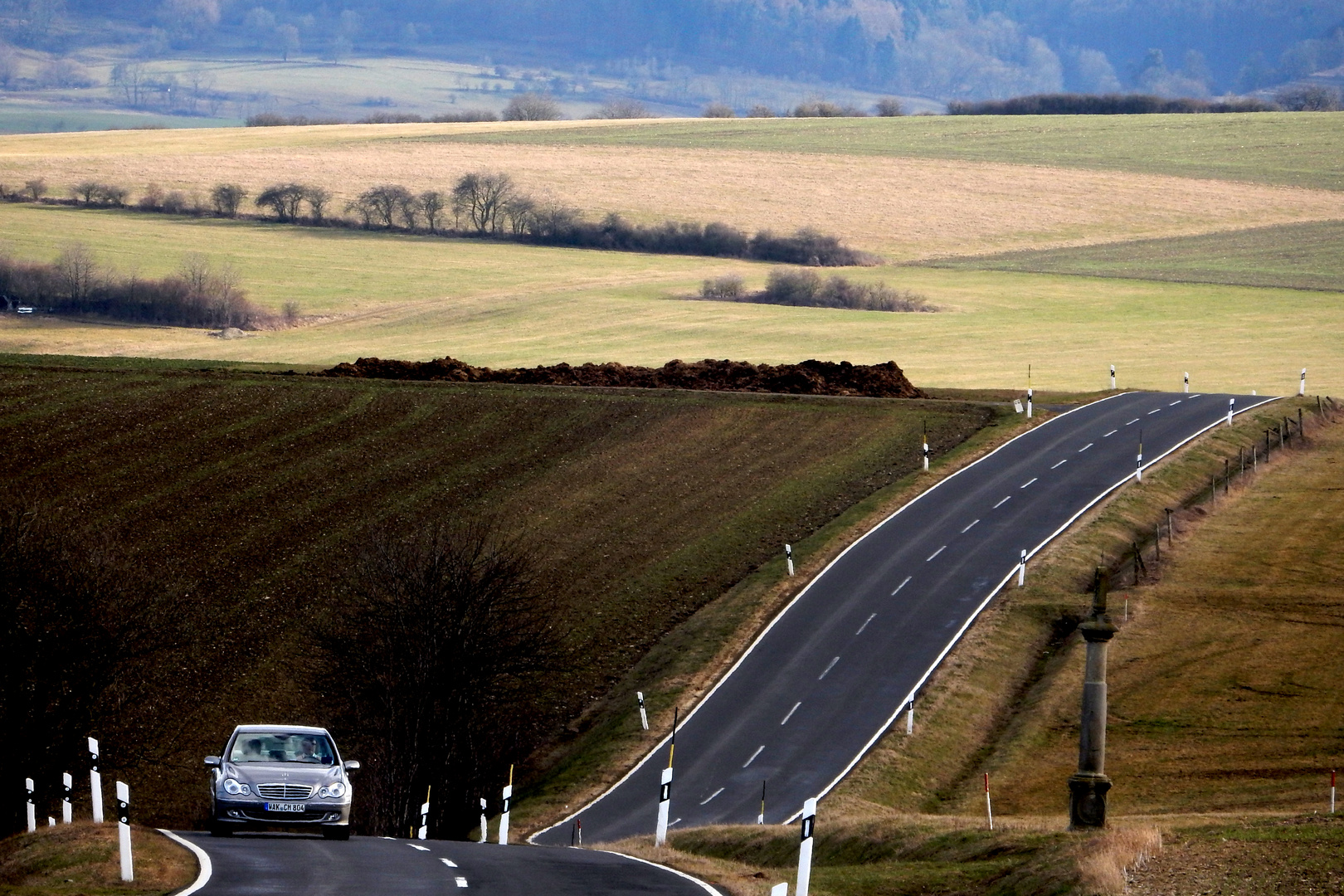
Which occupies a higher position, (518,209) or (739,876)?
(518,209)

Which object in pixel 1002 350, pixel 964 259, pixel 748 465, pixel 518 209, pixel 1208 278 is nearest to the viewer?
pixel 748 465

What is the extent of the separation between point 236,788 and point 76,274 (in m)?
88.2

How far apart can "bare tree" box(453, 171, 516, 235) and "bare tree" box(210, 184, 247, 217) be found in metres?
16.7

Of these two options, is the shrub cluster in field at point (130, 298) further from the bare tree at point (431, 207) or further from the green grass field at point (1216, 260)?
the green grass field at point (1216, 260)

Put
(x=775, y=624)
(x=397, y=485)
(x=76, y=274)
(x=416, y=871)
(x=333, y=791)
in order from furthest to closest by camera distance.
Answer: (x=76, y=274), (x=397, y=485), (x=775, y=624), (x=333, y=791), (x=416, y=871)

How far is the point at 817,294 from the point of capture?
11444 cm

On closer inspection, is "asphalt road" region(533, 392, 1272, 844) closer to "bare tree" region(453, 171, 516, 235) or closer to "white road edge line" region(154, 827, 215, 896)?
"white road edge line" region(154, 827, 215, 896)

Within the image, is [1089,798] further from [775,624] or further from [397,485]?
[397,485]

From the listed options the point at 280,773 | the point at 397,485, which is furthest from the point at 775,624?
the point at 280,773

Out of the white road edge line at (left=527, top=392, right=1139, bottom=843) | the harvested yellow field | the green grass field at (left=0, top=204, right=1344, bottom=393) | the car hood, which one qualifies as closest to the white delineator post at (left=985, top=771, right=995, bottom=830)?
the white road edge line at (left=527, top=392, right=1139, bottom=843)

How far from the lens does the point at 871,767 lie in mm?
36750

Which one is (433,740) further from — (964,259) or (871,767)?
(964,259)

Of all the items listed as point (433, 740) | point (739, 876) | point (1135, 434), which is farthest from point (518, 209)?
point (739, 876)

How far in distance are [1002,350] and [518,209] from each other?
2108 inches
